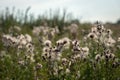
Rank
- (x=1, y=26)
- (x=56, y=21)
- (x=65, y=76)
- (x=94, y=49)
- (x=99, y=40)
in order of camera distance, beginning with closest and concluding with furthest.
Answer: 1. (x=65, y=76)
2. (x=99, y=40)
3. (x=94, y=49)
4. (x=1, y=26)
5. (x=56, y=21)

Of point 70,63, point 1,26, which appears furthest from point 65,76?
point 1,26

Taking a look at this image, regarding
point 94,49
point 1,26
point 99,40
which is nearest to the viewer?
point 99,40

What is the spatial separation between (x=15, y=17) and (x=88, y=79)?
9183 mm

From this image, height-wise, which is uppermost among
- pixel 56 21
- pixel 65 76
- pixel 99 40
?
pixel 56 21

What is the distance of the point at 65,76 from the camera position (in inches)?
242

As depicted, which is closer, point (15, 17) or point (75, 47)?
point (75, 47)

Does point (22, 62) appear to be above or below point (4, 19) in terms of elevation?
below

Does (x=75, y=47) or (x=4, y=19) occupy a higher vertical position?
(x=4, y=19)

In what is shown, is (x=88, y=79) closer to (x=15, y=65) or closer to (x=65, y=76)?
(x=65, y=76)

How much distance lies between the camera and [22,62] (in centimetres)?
733

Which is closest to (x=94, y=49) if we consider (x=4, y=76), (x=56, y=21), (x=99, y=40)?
(x=99, y=40)

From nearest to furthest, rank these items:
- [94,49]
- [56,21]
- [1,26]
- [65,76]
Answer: [65,76], [94,49], [1,26], [56,21]

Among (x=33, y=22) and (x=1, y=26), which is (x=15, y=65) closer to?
(x=1, y=26)

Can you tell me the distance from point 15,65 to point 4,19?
25.9 feet
